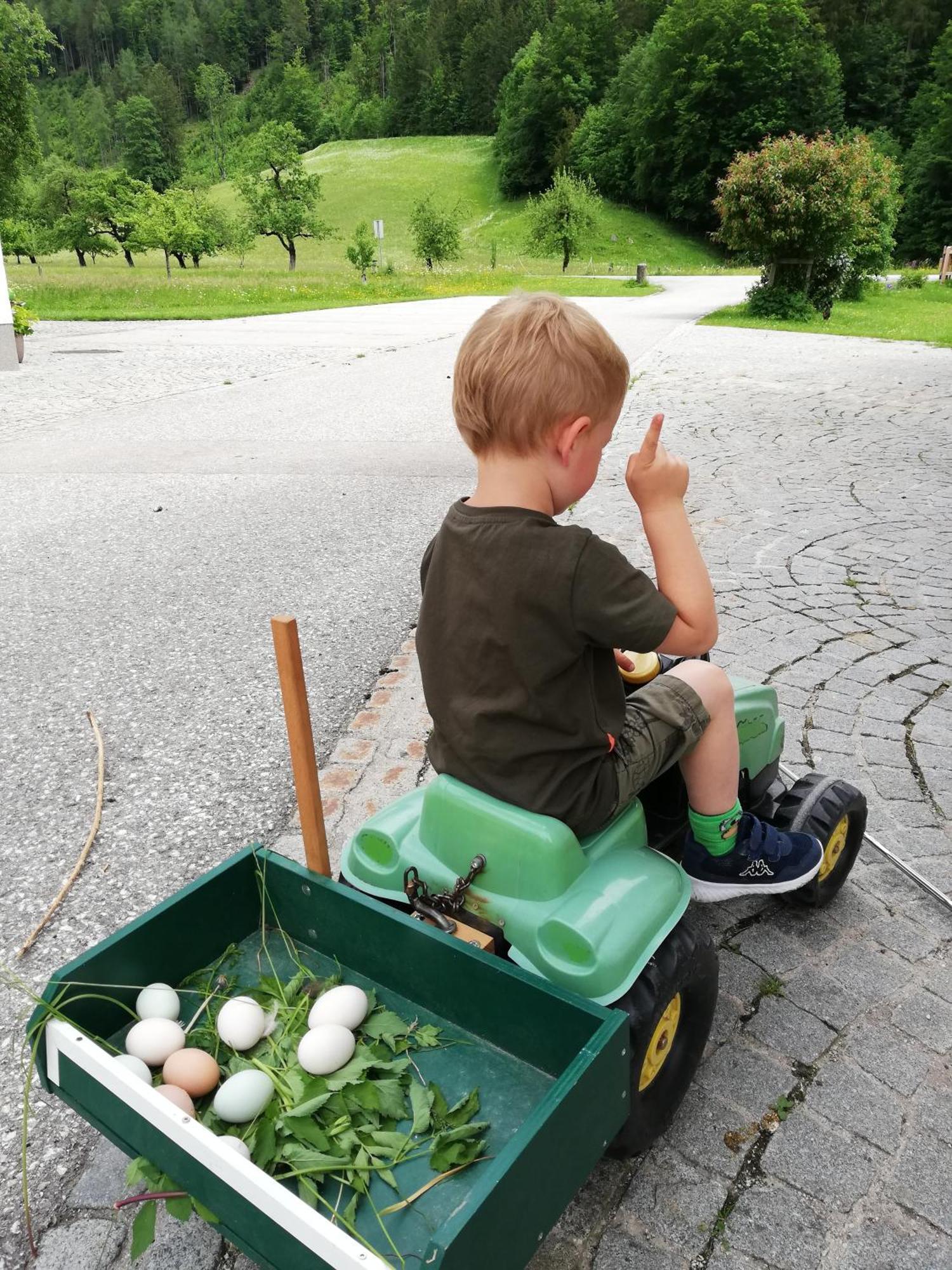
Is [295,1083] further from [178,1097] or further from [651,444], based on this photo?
[651,444]

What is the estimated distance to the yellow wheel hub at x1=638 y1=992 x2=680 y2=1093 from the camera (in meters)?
1.68

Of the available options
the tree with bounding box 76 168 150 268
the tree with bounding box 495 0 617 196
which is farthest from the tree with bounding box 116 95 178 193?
the tree with bounding box 76 168 150 268

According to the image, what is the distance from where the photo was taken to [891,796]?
2895 mm

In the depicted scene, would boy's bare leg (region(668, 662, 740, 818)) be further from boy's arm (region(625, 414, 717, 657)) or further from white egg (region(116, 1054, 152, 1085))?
white egg (region(116, 1054, 152, 1085))

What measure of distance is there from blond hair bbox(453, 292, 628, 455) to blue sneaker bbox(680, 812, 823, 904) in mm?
996

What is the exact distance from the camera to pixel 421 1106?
1.63 meters

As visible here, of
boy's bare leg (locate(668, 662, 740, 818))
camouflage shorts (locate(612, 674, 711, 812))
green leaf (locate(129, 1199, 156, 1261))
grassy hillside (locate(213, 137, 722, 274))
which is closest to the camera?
green leaf (locate(129, 1199, 156, 1261))

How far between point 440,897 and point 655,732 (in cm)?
53

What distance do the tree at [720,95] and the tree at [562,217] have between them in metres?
22.5

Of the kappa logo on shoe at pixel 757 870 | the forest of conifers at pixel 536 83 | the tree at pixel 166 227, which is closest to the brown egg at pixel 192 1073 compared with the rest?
the kappa logo on shoe at pixel 757 870

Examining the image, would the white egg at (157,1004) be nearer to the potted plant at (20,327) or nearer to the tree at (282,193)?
the potted plant at (20,327)

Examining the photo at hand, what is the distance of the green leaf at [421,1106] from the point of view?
1.61 m

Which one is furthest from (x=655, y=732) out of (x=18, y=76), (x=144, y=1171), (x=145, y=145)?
(x=145, y=145)

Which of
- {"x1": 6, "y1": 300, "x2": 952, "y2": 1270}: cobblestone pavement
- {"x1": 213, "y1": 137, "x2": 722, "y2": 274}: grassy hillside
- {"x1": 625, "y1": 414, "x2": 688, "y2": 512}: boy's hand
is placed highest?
{"x1": 625, "y1": 414, "x2": 688, "y2": 512}: boy's hand
